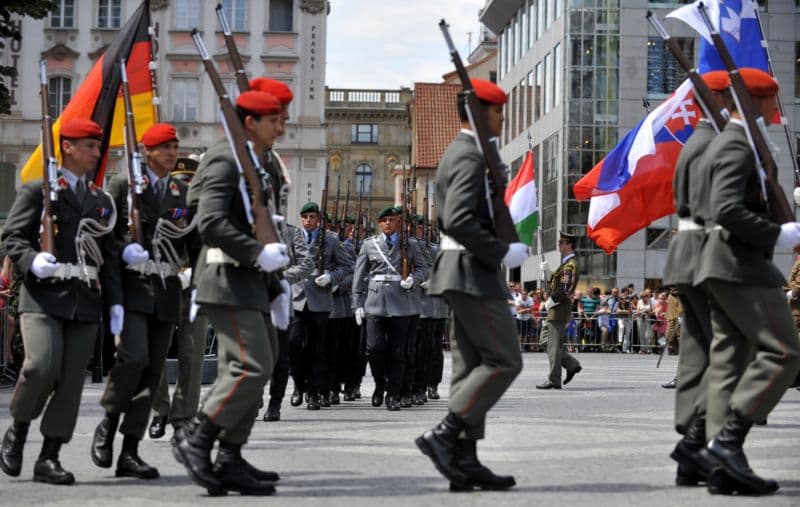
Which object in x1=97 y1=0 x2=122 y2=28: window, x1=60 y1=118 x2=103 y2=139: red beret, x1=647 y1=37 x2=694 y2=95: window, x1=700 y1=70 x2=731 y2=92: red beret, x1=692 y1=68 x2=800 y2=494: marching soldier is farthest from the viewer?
x1=97 y1=0 x2=122 y2=28: window

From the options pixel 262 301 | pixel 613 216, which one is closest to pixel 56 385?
pixel 262 301

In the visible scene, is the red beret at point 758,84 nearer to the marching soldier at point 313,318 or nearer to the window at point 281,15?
the marching soldier at point 313,318

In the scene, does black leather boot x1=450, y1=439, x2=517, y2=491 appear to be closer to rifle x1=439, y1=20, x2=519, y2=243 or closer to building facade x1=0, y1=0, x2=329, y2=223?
rifle x1=439, y1=20, x2=519, y2=243

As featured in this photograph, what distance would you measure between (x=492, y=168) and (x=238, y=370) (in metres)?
1.79

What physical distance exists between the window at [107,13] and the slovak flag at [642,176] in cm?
4993

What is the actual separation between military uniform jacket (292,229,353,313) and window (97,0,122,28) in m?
51.8

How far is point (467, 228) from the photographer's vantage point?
893cm

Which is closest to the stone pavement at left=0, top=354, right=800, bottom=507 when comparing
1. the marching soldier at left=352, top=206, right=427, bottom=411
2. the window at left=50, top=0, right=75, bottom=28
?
the marching soldier at left=352, top=206, right=427, bottom=411

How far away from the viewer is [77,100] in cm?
1298

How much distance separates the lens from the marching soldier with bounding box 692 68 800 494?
8.76 metres

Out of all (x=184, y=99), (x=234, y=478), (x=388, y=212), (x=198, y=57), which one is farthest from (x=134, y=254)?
(x=184, y=99)

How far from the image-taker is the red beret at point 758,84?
30.6 ft

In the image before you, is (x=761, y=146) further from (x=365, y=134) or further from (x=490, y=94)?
(x=365, y=134)

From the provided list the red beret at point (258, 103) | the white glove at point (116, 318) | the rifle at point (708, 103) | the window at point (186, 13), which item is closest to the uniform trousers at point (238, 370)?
the white glove at point (116, 318)
